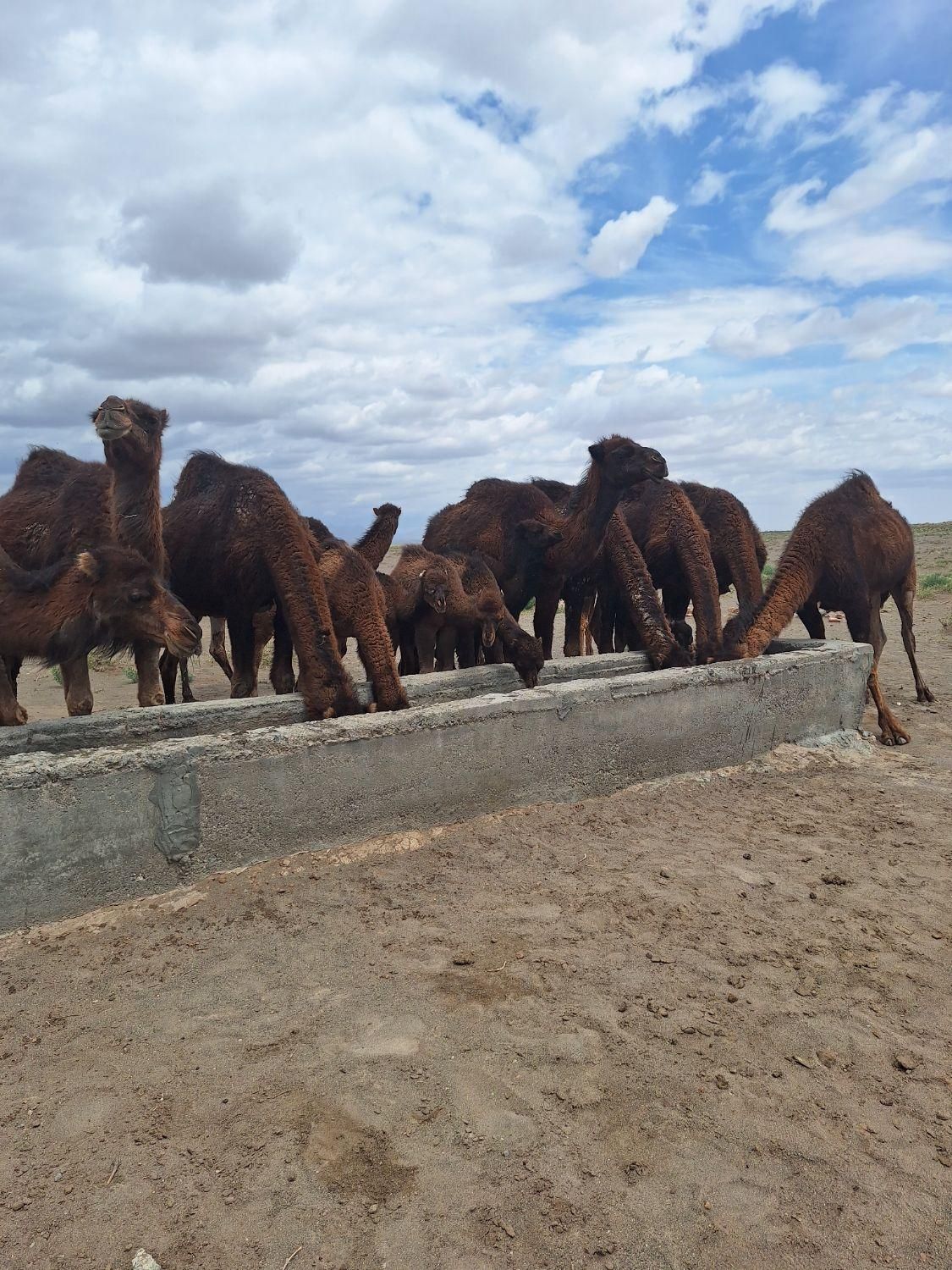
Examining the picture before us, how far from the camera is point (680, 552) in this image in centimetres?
Result: 820

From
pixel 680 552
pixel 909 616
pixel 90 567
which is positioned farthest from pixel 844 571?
pixel 90 567

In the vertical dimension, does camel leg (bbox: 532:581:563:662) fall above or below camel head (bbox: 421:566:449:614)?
below

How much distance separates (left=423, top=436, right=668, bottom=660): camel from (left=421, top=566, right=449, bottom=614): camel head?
1248 mm

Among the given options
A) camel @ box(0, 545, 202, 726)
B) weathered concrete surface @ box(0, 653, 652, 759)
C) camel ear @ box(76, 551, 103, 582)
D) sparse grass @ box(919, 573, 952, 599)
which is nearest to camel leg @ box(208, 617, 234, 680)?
weathered concrete surface @ box(0, 653, 652, 759)

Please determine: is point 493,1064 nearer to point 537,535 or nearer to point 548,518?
point 537,535

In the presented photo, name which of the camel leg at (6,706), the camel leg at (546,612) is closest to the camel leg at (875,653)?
the camel leg at (546,612)

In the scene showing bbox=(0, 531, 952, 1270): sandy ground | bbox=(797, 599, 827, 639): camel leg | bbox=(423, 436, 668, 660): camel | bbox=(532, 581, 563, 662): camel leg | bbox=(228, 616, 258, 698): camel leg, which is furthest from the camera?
bbox=(797, 599, 827, 639): camel leg

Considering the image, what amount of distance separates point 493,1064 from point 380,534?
663 centimetres

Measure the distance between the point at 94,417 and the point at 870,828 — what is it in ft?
19.6

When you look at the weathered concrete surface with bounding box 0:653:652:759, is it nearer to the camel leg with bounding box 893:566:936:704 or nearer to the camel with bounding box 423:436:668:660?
the camel with bounding box 423:436:668:660

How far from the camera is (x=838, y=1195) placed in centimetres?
250

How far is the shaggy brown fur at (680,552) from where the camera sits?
778 centimetres

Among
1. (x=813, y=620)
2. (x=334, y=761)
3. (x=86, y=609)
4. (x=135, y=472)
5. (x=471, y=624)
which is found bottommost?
(x=334, y=761)

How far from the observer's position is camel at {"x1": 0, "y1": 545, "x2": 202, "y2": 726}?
15.4 ft
